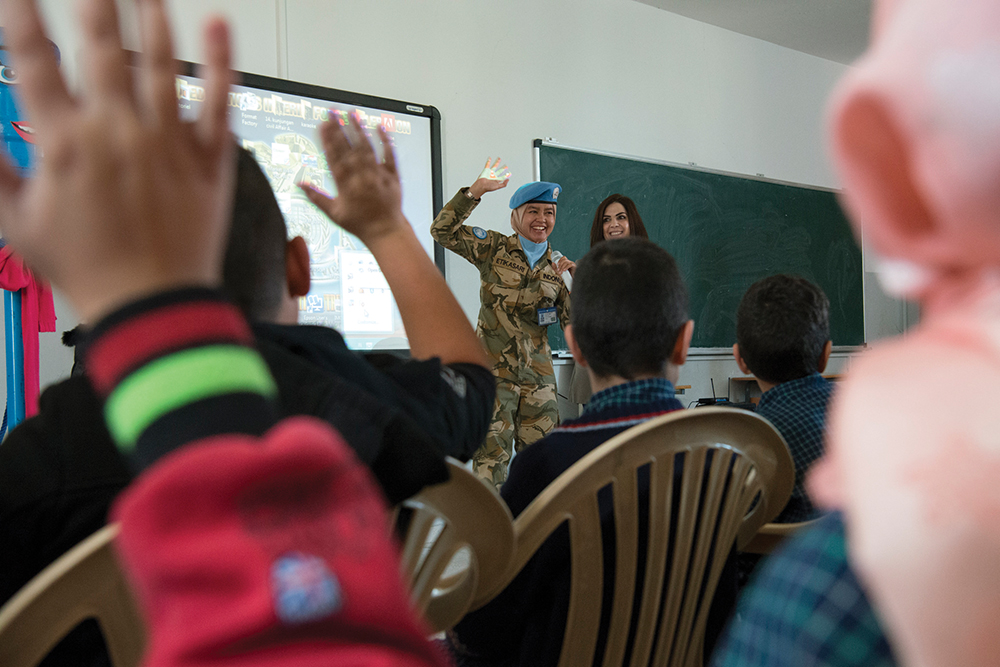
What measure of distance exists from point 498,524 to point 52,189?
0.57 metres

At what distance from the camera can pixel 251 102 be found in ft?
11.1

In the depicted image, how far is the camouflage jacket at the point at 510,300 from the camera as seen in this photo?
3.65 metres

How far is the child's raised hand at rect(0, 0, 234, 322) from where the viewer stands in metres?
0.27

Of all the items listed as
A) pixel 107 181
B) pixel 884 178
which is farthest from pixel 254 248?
pixel 884 178

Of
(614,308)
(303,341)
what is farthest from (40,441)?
(614,308)

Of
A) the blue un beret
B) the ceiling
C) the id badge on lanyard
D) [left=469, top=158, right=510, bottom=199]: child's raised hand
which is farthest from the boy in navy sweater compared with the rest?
the ceiling

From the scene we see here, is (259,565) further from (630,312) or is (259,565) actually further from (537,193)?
(537,193)

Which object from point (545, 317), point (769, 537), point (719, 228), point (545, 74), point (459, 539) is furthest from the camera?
point (719, 228)

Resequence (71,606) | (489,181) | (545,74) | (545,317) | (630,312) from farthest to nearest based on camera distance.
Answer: (545,74) → (545,317) → (489,181) → (630,312) → (71,606)

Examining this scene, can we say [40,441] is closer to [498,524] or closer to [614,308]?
[498,524]

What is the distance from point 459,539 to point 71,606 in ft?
1.15

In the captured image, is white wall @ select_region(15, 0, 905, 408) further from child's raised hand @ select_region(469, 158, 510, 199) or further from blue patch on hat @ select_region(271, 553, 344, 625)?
blue patch on hat @ select_region(271, 553, 344, 625)

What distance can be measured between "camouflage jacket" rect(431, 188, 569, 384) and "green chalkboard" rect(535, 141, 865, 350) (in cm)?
61

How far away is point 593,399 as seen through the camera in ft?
3.97
